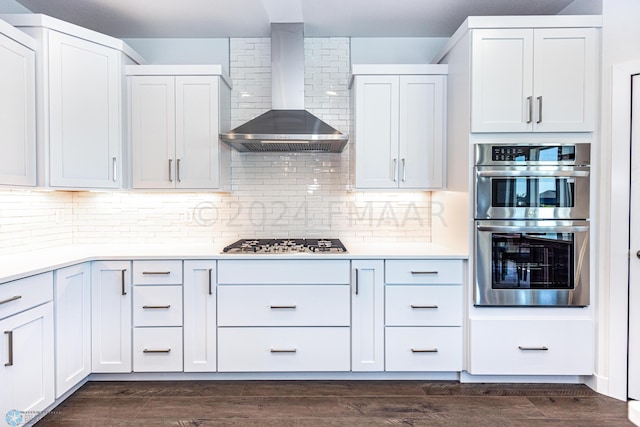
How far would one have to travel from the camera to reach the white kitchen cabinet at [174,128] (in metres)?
2.96

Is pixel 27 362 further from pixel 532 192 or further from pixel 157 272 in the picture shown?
pixel 532 192

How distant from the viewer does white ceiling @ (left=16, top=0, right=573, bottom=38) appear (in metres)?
2.82

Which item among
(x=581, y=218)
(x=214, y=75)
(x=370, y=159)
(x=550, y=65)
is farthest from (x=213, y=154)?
(x=581, y=218)

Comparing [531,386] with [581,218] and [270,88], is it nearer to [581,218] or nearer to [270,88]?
[581,218]

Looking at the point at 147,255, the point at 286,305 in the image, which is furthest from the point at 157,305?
the point at 286,305

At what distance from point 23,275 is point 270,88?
7.42ft

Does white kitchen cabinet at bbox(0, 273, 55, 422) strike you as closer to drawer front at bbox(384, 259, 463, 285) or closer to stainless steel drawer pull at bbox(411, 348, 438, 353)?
drawer front at bbox(384, 259, 463, 285)

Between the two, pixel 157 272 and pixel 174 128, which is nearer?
pixel 157 272

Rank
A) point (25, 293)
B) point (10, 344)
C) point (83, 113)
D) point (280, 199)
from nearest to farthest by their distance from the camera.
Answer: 1. point (10, 344)
2. point (25, 293)
3. point (83, 113)
4. point (280, 199)

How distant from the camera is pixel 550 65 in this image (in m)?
2.51

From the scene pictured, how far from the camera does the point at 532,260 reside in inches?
101

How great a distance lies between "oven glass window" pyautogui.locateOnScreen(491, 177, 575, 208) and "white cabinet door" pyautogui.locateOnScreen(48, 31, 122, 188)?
2.68 m

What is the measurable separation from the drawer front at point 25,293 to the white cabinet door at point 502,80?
2.75 m

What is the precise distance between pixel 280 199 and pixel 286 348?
1296mm
